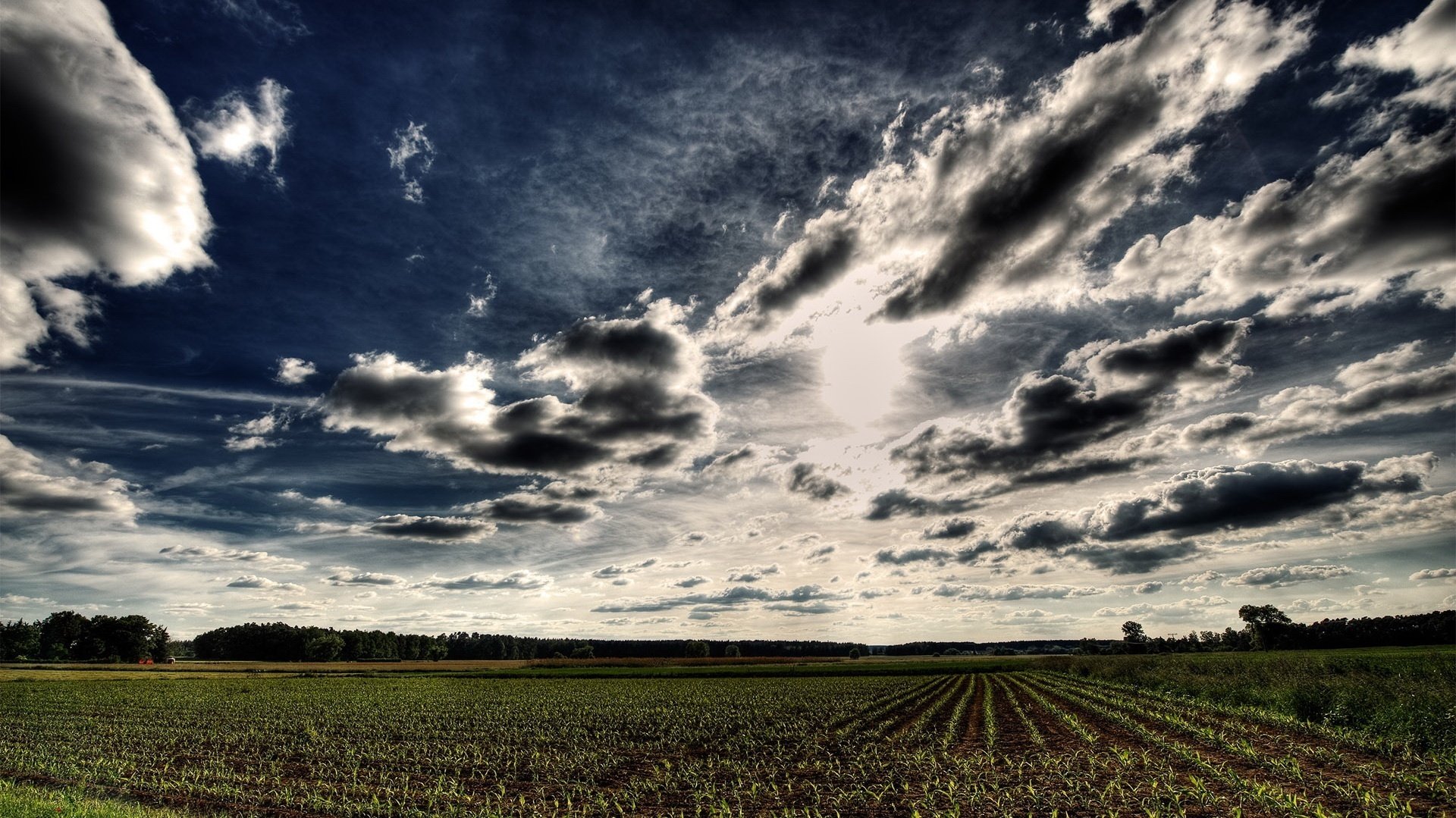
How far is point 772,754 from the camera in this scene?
23469mm

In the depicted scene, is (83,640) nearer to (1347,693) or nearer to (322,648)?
(322,648)

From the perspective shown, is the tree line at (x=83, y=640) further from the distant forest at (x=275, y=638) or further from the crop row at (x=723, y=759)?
the crop row at (x=723, y=759)

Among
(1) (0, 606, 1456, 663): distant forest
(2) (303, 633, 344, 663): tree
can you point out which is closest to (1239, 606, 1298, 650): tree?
(1) (0, 606, 1456, 663): distant forest

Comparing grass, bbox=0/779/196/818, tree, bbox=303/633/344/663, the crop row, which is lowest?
tree, bbox=303/633/344/663

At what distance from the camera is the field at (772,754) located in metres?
16.0

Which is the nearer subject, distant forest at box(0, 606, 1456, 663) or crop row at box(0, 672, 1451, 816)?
crop row at box(0, 672, 1451, 816)

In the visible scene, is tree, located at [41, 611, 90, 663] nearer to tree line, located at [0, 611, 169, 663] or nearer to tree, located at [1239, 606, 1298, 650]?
tree line, located at [0, 611, 169, 663]

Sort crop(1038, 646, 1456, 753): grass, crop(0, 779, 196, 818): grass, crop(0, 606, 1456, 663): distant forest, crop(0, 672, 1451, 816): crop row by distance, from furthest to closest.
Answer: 1. crop(0, 606, 1456, 663): distant forest
2. crop(1038, 646, 1456, 753): grass
3. crop(0, 672, 1451, 816): crop row
4. crop(0, 779, 196, 818): grass

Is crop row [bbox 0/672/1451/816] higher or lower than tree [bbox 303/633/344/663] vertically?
higher

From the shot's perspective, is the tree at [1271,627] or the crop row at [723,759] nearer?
the crop row at [723,759]

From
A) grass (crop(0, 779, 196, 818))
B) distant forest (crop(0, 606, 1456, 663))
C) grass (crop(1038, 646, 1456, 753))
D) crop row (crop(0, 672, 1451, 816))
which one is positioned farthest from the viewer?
distant forest (crop(0, 606, 1456, 663))

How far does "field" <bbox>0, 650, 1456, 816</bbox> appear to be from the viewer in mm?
16031

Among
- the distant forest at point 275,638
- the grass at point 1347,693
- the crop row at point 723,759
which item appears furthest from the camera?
the distant forest at point 275,638

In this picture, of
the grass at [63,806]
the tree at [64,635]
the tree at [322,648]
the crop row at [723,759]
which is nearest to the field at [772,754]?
the crop row at [723,759]
